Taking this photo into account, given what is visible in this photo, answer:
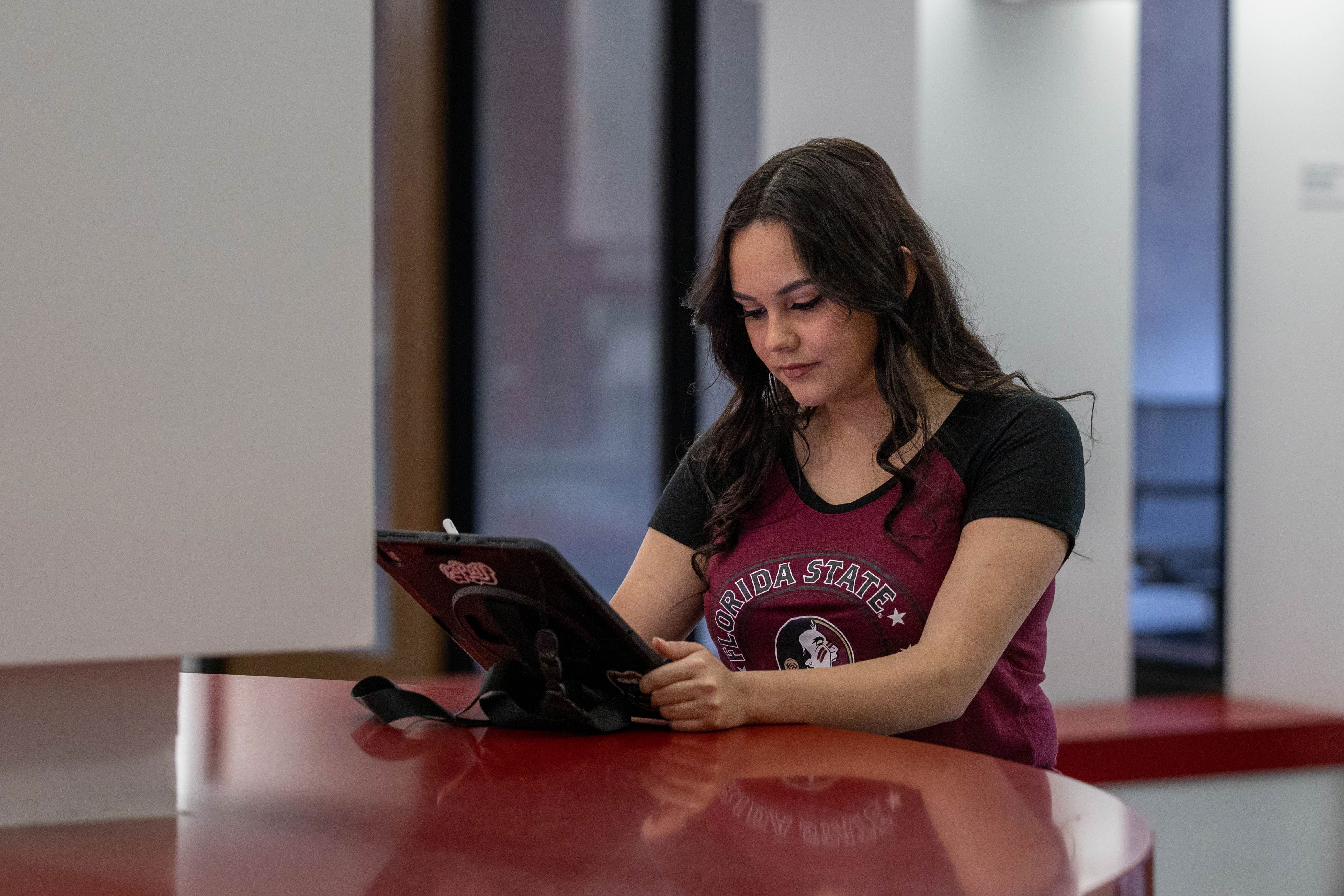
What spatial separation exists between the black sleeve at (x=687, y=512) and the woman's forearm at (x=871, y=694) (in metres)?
0.37

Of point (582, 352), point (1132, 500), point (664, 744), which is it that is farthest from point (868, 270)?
point (582, 352)

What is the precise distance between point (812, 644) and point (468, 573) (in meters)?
0.44

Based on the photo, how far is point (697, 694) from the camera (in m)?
1.11

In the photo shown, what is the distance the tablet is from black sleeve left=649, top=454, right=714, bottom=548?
0.41 metres

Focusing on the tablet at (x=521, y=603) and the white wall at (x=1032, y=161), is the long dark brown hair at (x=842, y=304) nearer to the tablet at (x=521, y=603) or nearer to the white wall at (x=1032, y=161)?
the tablet at (x=521, y=603)

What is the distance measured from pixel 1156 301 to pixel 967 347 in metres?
2.29

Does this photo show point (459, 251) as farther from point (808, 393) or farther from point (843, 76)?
point (808, 393)

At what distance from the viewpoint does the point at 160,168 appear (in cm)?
81

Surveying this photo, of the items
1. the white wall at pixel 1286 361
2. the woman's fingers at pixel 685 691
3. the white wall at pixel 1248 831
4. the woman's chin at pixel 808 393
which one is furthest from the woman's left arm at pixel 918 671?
the white wall at pixel 1286 361

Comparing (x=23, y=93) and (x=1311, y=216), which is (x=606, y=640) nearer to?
(x=23, y=93)

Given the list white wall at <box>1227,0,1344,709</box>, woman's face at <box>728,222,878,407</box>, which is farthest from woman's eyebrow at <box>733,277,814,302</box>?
white wall at <box>1227,0,1344,709</box>

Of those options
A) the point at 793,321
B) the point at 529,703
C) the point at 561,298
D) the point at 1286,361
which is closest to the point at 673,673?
the point at 529,703

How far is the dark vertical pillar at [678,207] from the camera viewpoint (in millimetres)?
4004

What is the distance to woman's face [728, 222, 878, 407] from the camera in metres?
1.41
